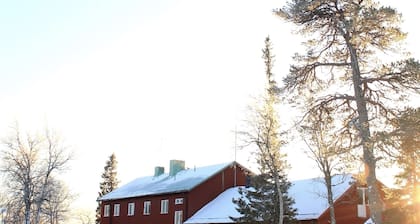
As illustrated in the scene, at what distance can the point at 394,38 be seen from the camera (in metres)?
17.0

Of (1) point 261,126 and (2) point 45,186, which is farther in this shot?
(2) point 45,186

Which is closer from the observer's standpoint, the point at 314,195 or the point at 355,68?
the point at 355,68

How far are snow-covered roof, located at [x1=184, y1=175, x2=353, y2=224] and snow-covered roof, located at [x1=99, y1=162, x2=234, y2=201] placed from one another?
2.09 metres

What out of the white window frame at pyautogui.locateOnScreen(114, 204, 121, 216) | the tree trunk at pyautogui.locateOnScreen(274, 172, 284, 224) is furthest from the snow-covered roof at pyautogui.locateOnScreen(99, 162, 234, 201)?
the tree trunk at pyautogui.locateOnScreen(274, 172, 284, 224)

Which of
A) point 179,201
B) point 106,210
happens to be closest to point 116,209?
point 106,210

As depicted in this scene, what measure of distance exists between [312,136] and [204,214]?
1582 cm

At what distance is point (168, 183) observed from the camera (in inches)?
1657

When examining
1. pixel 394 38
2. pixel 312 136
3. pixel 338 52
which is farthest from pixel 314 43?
pixel 312 136

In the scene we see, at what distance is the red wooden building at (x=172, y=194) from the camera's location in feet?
127

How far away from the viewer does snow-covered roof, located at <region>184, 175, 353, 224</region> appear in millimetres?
29016

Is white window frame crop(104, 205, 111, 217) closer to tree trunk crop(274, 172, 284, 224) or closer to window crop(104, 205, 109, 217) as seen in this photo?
window crop(104, 205, 109, 217)

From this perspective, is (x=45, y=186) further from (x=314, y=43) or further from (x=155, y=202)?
(x=314, y=43)

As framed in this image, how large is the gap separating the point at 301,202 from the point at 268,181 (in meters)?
4.47

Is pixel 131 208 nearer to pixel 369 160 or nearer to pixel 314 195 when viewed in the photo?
pixel 314 195
